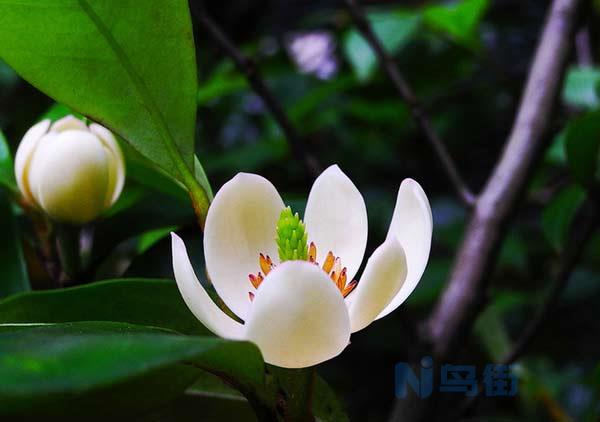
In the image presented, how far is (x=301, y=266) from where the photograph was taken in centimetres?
27

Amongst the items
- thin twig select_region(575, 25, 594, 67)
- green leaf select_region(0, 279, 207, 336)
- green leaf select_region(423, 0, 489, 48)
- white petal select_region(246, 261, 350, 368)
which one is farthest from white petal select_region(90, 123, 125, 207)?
thin twig select_region(575, 25, 594, 67)

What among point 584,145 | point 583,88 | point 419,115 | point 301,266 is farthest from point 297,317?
point 583,88

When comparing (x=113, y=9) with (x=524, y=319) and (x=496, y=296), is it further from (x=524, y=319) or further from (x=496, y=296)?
(x=524, y=319)

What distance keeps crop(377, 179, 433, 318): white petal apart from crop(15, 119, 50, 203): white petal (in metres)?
0.23

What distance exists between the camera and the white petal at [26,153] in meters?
0.45

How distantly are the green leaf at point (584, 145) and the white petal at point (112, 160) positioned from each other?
0.35 metres

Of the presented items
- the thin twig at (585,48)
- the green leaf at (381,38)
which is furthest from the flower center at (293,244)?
the thin twig at (585,48)

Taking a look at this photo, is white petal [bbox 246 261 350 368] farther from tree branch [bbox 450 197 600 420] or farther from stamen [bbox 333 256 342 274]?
tree branch [bbox 450 197 600 420]

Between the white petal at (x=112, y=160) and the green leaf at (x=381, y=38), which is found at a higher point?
the green leaf at (x=381, y=38)

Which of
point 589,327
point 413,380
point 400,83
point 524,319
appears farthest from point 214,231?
point 589,327

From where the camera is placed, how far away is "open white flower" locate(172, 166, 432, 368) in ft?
0.92

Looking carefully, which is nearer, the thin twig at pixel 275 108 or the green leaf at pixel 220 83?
the thin twig at pixel 275 108

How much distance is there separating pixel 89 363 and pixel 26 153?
0.26 m

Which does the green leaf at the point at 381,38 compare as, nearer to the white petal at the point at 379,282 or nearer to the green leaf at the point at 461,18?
the green leaf at the point at 461,18
